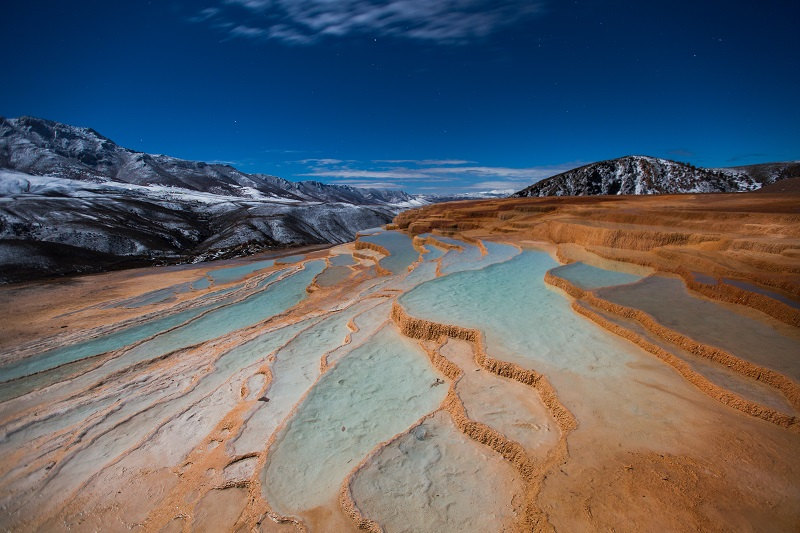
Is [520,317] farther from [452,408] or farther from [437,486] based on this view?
[437,486]

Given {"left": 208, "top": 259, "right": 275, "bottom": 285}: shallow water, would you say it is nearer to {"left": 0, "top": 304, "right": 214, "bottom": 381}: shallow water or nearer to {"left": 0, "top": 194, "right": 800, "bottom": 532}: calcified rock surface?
{"left": 0, "top": 304, "right": 214, "bottom": 381}: shallow water

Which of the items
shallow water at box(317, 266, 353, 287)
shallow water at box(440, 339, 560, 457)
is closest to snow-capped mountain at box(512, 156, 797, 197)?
shallow water at box(317, 266, 353, 287)

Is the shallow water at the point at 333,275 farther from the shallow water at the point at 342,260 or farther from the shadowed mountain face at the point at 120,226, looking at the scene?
the shadowed mountain face at the point at 120,226

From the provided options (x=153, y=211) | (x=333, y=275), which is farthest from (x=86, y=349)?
(x=153, y=211)

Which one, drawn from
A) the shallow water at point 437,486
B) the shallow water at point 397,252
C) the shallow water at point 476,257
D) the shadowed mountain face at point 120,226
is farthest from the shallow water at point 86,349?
the shadowed mountain face at point 120,226

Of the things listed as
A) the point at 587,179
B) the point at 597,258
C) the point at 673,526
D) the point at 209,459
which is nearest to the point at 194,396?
the point at 209,459

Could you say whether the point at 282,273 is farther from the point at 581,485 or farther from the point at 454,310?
the point at 581,485

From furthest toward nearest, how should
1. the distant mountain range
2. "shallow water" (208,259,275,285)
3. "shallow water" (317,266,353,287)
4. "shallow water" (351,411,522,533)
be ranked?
the distant mountain range → "shallow water" (208,259,275,285) → "shallow water" (317,266,353,287) → "shallow water" (351,411,522,533)
